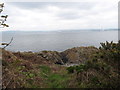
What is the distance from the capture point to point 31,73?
42.9 ft

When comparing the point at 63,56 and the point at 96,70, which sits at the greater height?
the point at 96,70

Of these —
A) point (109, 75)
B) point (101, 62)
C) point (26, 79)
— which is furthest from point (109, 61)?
point (26, 79)

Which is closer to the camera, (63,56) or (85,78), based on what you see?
(85,78)

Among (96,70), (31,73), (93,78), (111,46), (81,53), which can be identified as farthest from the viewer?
(81,53)

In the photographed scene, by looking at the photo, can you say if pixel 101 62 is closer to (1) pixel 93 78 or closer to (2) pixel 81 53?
(1) pixel 93 78

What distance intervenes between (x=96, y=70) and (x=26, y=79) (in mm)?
4730

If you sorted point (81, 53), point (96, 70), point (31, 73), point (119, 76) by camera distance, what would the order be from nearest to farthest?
point (119, 76) < point (96, 70) < point (31, 73) < point (81, 53)

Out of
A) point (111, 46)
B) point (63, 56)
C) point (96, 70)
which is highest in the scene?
point (111, 46)

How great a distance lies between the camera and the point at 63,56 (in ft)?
102

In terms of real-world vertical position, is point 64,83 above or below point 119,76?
below

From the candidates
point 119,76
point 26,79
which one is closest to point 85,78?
point 119,76

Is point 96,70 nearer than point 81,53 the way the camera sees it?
Yes

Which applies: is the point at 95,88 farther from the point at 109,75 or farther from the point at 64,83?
the point at 64,83

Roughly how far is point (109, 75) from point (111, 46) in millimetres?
4616
